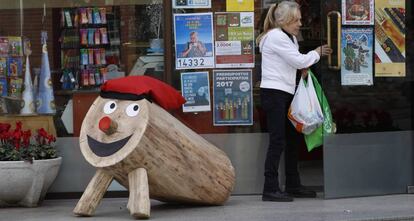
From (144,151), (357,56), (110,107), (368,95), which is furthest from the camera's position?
(368,95)

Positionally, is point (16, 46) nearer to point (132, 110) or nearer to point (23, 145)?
point (23, 145)

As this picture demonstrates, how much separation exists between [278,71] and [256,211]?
1.30 m

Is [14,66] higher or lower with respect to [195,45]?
lower

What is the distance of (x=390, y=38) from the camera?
24.7ft

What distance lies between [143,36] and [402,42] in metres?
2.55

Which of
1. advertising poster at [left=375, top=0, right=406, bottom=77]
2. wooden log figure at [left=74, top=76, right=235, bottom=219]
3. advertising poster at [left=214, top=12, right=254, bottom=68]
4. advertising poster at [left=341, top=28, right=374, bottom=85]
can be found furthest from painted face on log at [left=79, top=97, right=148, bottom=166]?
advertising poster at [left=375, top=0, right=406, bottom=77]

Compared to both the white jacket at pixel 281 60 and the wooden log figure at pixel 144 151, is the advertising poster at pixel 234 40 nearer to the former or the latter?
the white jacket at pixel 281 60

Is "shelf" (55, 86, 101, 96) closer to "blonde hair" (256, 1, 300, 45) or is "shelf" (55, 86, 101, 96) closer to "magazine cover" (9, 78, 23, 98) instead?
"magazine cover" (9, 78, 23, 98)

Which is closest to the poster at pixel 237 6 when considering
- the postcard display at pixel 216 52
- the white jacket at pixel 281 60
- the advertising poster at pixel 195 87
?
the postcard display at pixel 216 52

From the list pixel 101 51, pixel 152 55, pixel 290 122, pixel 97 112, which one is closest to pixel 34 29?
pixel 101 51

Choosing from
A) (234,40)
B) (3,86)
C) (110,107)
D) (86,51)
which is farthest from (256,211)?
(3,86)

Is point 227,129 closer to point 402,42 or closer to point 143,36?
point 143,36

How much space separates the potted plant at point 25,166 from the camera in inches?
Answer: 274

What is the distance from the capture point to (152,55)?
773 cm
